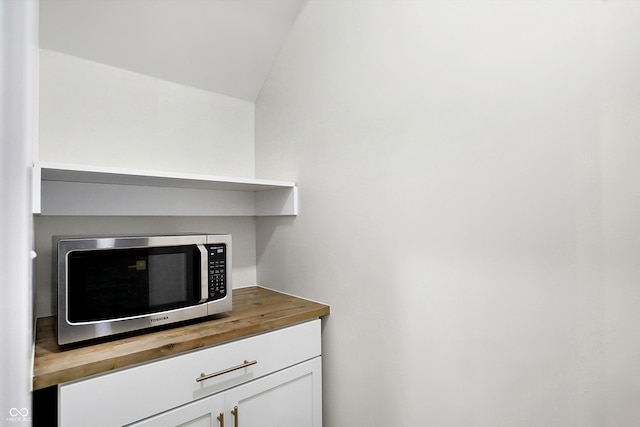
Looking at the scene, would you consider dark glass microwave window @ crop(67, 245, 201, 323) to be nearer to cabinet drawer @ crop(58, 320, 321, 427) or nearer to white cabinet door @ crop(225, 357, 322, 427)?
cabinet drawer @ crop(58, 320, 321, 427)

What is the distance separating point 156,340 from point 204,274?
0.27 metres

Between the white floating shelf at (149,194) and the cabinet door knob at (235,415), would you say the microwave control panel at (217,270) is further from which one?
the cabinet door knob at (235,415)

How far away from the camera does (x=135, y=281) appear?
1135 mm

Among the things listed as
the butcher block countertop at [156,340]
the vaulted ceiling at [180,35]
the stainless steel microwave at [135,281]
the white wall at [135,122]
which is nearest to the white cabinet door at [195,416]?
the butcher block countertop at [156,340]

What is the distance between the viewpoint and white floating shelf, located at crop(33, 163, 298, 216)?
46.4 inches

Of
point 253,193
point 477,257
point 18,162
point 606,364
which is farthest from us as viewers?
point 253,193

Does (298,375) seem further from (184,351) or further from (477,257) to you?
(477,257)

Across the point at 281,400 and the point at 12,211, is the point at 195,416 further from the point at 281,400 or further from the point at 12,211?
the point at 12,211

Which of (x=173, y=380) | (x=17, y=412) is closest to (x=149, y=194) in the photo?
(x=173, y=380)

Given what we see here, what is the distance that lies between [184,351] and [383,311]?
2.23 ft

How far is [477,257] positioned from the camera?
97cm

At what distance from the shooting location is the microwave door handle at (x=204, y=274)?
125cm

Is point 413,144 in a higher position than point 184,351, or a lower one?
higher

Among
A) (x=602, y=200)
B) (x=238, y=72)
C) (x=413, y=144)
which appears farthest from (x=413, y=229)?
(x=238, y=72)
